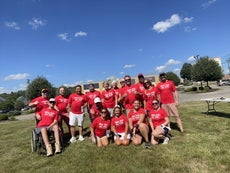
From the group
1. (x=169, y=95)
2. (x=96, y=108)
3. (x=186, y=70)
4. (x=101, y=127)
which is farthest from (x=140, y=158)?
(x=186, y=70)

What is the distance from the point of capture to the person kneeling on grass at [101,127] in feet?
21.9

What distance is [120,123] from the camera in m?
6.61

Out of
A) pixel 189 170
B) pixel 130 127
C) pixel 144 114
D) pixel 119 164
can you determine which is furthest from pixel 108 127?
pixel 189 170

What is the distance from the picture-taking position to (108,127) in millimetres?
6773

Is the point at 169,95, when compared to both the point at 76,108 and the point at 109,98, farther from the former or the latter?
the point at 76,108

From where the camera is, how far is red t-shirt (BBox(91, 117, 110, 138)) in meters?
6.71

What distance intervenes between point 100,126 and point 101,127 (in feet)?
0.13

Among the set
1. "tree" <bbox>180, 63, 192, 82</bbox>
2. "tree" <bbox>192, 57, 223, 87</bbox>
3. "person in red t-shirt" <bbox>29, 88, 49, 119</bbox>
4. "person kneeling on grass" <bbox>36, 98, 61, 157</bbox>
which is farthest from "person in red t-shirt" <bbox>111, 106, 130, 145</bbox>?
"tree" <bbox>180, 63, 192, 82</bbox>

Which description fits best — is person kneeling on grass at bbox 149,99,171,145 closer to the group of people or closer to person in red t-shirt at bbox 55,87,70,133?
the group of people

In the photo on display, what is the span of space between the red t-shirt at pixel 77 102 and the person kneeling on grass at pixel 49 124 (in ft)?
2.36

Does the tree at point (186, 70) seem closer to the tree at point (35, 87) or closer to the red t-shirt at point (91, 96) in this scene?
the tree at point (35, 87)

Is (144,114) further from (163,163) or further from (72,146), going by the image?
(72,146)

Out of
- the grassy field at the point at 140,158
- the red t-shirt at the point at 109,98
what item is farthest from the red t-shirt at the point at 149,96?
the grassy field at the point at 140,158

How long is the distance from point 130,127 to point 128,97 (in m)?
0.97
